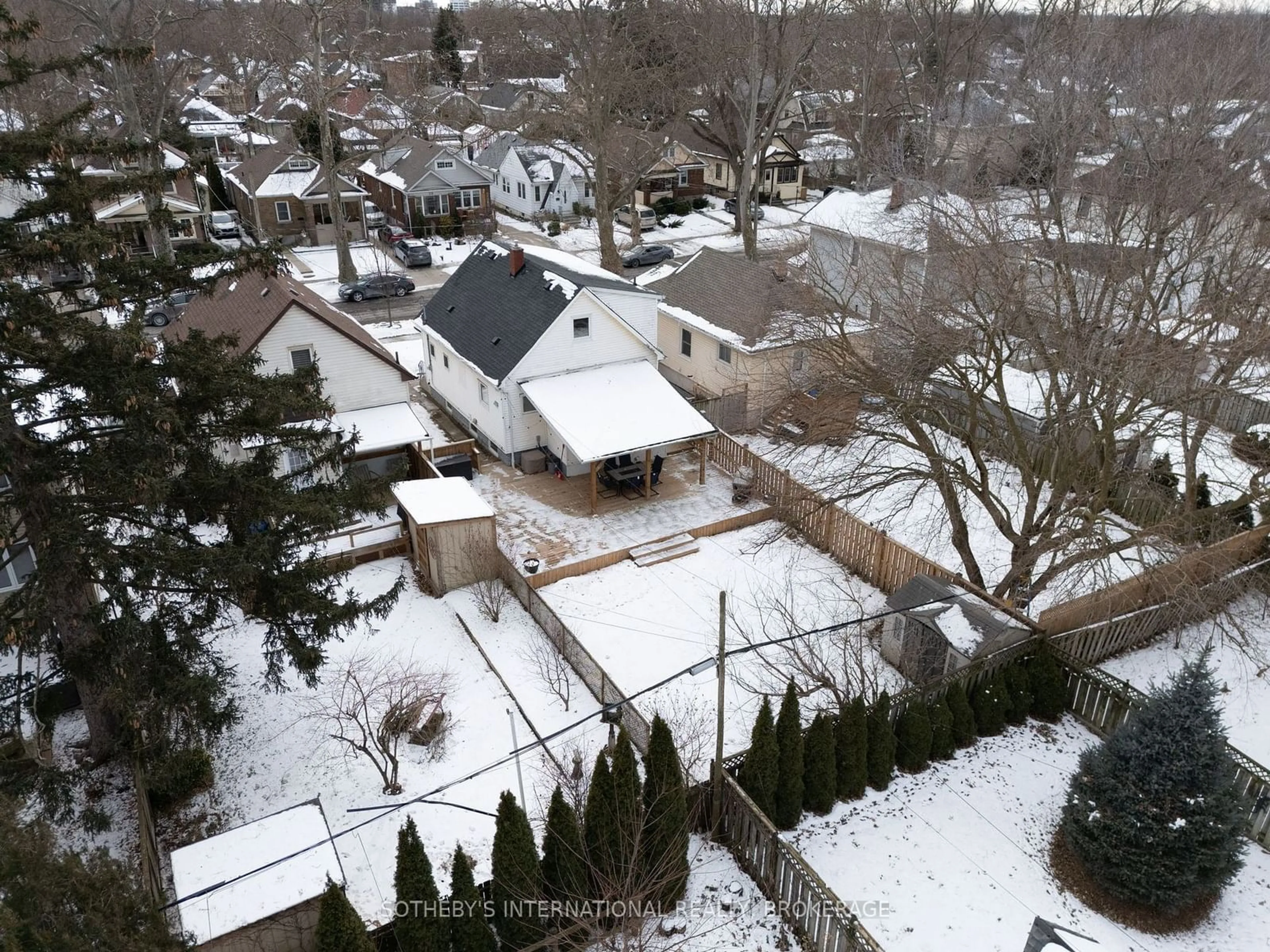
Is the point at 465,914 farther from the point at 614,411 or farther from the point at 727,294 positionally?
the point at 727,294

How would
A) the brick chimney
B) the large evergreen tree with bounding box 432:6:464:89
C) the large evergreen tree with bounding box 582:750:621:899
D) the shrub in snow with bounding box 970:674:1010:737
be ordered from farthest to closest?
the large evergreen tree with bounding box 432:6:464:89, the brick chimney, the shrub in snow with bounding box 970:674:1010:737, the large evergreen tree with bounding box 582:750:621:899

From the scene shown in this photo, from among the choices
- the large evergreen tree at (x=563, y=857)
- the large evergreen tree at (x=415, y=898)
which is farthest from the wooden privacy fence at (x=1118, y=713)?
the large evergreen tree at (x=415, y=898)

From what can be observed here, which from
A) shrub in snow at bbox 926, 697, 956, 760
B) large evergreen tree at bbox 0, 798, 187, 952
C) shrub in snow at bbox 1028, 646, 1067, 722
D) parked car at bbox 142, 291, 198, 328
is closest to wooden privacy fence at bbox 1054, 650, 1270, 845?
shrub in snow at bbox 1028, 646, 1067, 722

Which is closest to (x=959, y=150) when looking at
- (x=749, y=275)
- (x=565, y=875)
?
(x=749, y=275)

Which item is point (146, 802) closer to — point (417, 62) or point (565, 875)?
point (565, 875)

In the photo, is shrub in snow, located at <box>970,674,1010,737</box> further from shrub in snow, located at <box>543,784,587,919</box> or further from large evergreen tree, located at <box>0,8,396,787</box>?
large evergreen tree, located at <box>0,8,396,787</box>

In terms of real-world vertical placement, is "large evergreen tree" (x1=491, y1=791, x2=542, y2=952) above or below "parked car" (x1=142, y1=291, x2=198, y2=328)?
below

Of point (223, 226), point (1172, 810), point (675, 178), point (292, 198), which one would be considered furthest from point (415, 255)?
point (1172, 810)
